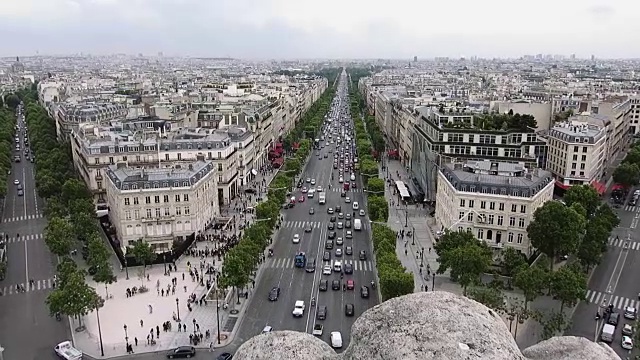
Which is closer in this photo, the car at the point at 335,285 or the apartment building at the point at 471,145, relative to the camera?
the car at the point at 335,285

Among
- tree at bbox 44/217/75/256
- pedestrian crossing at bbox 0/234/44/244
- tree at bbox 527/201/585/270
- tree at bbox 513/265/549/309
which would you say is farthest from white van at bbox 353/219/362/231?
Result: pedestrian crossing at bbox 0/234/44/244

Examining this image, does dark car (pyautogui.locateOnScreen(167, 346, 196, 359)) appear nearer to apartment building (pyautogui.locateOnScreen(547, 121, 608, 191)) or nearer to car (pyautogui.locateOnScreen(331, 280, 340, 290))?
car (pyautogui.locateOnScreen(331, 280, 340, 290))

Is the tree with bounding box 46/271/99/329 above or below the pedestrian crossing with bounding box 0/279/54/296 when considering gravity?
above

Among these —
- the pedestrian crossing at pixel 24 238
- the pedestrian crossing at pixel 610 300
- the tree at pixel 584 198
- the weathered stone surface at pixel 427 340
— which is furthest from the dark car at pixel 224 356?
the tree at pixel 584 198

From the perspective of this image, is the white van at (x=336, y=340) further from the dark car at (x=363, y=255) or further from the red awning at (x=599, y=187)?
the red awning at (x=599, y=187)

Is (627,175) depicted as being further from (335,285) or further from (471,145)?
(335,285)

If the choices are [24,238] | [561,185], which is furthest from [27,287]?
[561,185]
